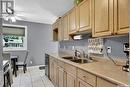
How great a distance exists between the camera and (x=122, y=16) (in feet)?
4.69

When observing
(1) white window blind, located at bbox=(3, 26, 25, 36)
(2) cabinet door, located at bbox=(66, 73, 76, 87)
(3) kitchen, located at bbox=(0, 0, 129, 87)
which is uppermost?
(1) white window blind, located at bbox=(3, 26, 25, 36)

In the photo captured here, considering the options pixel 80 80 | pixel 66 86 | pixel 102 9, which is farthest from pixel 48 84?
pixel 102 9

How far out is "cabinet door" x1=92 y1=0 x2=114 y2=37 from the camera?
1608 mm

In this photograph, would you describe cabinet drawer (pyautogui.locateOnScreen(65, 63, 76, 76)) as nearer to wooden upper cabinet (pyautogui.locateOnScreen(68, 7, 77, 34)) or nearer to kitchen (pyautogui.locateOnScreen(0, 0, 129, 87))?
kitchen (pyautogui.locateOnScreen(0, 0, 129, 87))

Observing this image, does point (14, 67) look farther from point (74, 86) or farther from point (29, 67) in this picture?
point (74, 86)

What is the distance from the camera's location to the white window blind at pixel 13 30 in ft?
18.6

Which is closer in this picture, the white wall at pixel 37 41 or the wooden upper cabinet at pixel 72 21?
the wooden upper cabinet at pixel 72 21

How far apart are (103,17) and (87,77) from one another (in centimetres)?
83

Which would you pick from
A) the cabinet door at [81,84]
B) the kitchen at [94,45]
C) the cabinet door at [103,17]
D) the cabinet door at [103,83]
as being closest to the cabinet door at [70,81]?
the kitchen at [94,45]

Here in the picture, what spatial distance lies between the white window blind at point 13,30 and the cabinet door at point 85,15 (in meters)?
4.21

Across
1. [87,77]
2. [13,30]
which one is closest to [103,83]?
[87,77]

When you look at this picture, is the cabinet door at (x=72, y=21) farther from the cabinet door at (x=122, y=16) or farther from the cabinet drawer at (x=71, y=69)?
the cabinet door at (x=122, y=16)

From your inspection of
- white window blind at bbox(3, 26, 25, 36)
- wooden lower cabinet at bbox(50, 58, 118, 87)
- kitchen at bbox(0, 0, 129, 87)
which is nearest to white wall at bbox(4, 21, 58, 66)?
white window blind at bbox(3, 26, 25, 36)

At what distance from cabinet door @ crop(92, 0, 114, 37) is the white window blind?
4.75 meters
